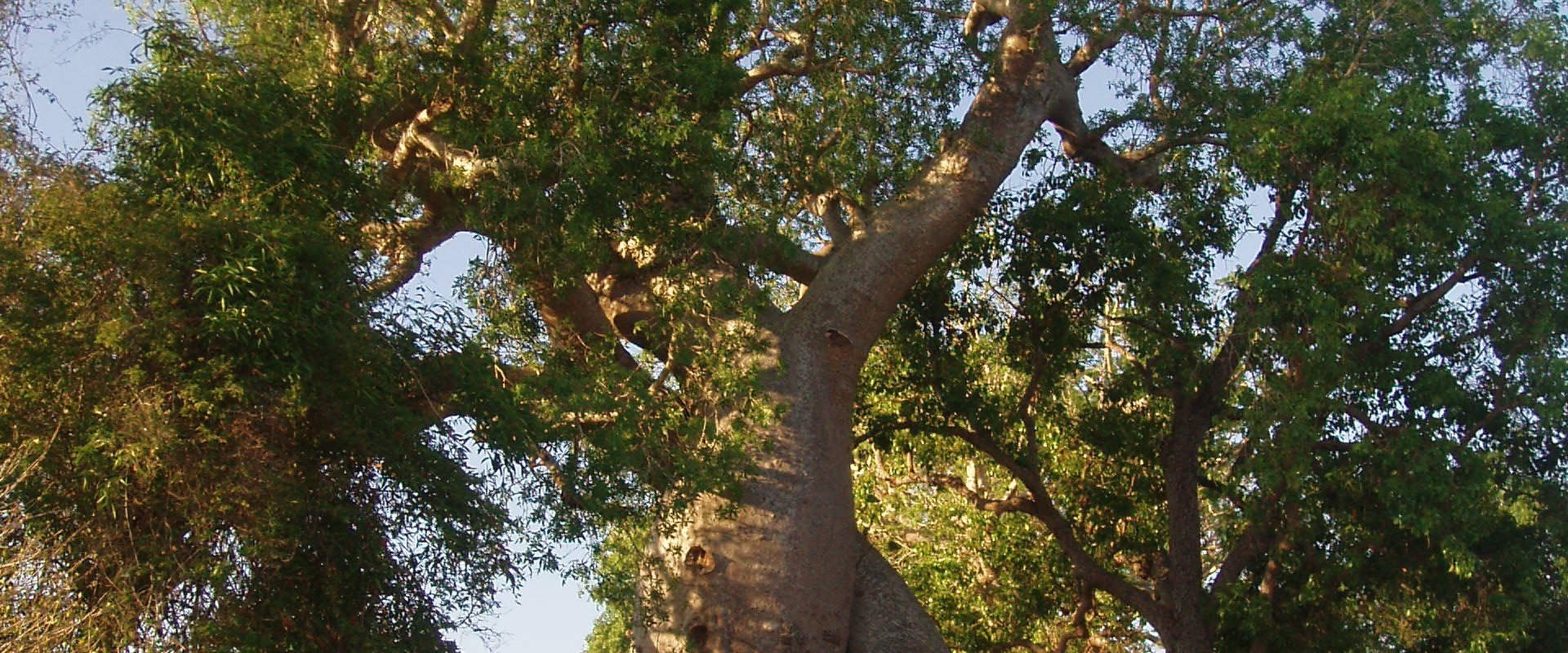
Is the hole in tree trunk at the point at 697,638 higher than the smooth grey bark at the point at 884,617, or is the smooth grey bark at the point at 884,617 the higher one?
the smooth grey bark at the point at 884,617

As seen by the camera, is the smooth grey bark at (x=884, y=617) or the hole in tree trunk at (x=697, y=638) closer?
the hole in tree trunk at (x=697, y=638)

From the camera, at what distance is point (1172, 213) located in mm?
10664

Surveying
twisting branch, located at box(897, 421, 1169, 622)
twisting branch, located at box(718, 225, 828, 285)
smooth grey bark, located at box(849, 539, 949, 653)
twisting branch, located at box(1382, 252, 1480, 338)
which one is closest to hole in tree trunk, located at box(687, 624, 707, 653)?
smooth grey bark, located at box(849, 539, 949, 653)

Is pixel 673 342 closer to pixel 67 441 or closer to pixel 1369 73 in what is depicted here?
pixel 67 441

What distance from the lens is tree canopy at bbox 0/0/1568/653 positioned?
6.11m

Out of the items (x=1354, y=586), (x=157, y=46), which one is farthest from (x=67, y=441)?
(x=1354, y=586)

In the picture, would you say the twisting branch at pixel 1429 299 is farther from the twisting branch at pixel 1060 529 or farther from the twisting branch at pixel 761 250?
the twisting branch at pixel 761 250

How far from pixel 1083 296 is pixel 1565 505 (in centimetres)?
339

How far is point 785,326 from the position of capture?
873 cm

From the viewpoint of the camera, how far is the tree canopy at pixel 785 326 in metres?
6.11

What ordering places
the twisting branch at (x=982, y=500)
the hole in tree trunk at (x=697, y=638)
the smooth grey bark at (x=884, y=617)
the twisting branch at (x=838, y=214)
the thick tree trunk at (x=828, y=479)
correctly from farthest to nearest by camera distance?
the twisting branch at (x=982, y=500)
the twisting branch at (x=838, y=214)
the smooth grey bark at (x=884, y=617)
the thick tree trunk at (x=828, y=479)
the hole in tree trunk at (x=697, y=638)

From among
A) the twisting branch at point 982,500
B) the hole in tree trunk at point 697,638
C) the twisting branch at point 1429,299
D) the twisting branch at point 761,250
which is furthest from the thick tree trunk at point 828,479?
the twisting branch at point 1429,299

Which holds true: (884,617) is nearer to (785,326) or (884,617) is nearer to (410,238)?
(785,326)

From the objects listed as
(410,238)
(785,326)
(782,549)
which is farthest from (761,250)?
(410,238)
